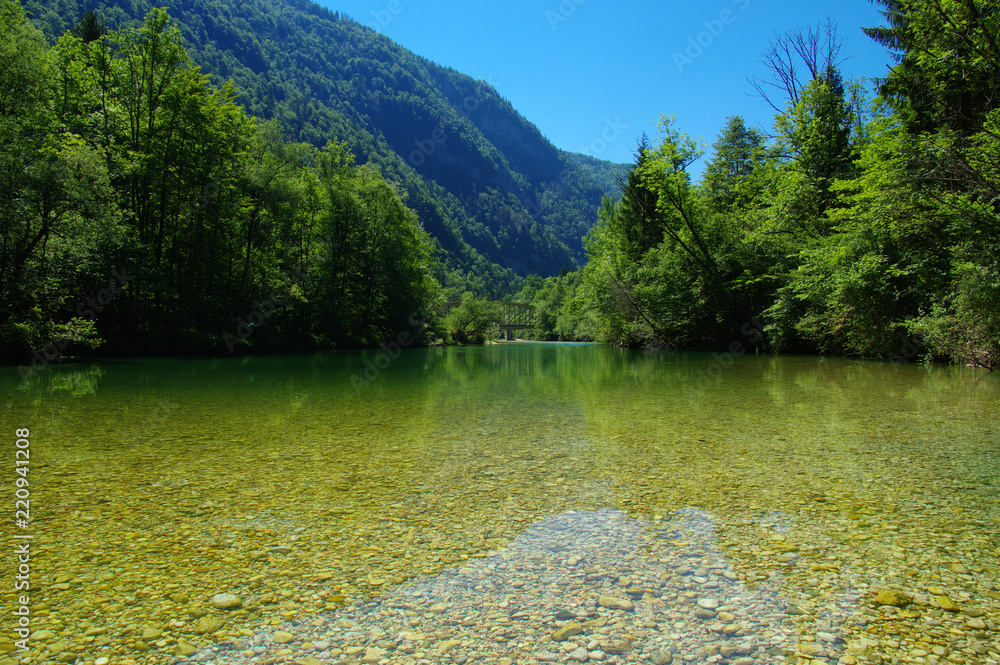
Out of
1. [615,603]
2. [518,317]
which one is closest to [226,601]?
[615,603]

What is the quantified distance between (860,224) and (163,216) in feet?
98.8

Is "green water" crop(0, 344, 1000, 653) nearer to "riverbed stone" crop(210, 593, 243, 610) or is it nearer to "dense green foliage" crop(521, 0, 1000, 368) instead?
"riverbed stone" crop(210, 593, 243, 610)

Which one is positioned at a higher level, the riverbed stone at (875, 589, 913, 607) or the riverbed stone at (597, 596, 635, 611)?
the riverbed stone at (875, 589, 913, 607)

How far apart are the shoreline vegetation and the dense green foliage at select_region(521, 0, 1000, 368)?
3.4 inches

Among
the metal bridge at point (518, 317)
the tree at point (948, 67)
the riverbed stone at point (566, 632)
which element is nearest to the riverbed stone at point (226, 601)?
the riverbed stone at point (566, 632)

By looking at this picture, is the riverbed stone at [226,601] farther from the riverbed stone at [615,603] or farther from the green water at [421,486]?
the riverbed stone at [615,603]

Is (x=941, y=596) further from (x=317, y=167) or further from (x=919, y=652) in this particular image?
(x=317, y=167)

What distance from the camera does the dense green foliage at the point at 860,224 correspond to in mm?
13844

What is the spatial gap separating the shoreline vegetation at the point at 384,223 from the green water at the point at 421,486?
842 centimetres

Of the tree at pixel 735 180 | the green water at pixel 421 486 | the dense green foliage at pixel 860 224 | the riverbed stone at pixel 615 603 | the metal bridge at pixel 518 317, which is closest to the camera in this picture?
the riverbed stone at pixel 615 603

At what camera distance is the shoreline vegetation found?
49.9ft

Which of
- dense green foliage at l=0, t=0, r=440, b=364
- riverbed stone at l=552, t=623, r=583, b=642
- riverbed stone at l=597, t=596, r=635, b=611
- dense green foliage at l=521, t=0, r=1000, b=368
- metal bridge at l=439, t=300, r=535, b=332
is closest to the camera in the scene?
riverbed stone at l=552, t=623, r=583, b=642

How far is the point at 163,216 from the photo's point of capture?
25.9 m

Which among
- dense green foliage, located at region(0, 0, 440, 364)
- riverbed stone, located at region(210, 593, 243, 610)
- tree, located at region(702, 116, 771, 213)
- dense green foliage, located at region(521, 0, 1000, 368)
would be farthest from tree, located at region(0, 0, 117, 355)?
tree, located at region(702, 116, 771, 213)
